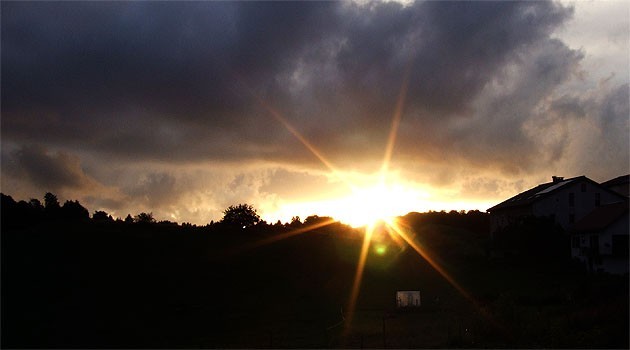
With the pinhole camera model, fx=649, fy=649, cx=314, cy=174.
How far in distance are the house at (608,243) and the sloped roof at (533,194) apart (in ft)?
30.5

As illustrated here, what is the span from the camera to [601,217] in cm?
5816

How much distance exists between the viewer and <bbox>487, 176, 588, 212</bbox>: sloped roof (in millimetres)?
66812

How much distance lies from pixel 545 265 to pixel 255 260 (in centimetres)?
2731

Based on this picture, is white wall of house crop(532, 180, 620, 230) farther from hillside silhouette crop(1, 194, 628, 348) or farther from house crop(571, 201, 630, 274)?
house crop(571, 201, 630, 274)

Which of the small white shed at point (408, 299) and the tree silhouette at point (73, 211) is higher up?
the tree silhouette at point (73, 211)

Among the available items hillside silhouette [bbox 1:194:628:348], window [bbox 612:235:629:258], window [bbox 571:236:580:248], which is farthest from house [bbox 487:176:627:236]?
window [bbox 612:235:629:258]

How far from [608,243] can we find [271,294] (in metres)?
28.2

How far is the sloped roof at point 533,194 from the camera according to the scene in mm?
66812

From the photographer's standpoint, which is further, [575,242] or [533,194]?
[533,194]

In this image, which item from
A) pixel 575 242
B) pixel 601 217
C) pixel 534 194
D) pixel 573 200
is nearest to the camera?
pixel 601 217

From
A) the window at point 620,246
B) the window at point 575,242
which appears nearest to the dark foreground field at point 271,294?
the window at point 575,242

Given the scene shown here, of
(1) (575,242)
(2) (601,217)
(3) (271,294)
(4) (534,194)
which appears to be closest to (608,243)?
(2) (601,217)

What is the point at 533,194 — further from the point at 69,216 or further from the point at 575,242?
the point at 69,216

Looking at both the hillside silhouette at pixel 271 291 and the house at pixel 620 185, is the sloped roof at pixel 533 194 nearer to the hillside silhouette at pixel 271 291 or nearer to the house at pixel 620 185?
the house at pixel 620 185
